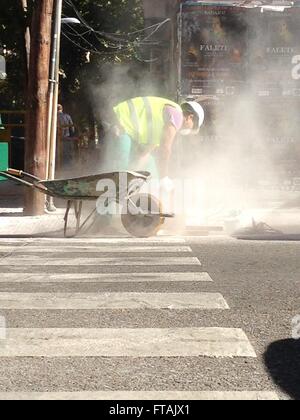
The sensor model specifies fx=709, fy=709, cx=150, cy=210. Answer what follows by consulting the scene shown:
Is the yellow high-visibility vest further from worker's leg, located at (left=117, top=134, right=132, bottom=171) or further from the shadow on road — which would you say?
the shadow on road

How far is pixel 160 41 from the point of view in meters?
28.7

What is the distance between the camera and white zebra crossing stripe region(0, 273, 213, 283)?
6633mm

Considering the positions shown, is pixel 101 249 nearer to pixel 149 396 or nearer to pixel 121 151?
pixel 121 151

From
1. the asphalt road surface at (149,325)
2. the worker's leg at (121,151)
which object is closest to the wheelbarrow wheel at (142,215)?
the worker's leg at (121,151)

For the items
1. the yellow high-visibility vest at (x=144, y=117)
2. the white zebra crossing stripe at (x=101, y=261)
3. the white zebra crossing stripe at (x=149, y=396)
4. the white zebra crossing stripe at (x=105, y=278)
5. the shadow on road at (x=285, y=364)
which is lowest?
the white zebra crossing stripe at (x=149, y=396)

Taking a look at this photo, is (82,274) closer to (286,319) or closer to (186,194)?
(286,319)

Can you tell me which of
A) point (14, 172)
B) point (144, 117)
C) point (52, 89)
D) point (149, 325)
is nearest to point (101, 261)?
point (14, 172)

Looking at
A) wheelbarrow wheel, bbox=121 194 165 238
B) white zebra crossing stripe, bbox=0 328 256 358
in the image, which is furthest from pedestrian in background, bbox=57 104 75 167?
white zebra crossing stripe, bbox=0 328 256 358

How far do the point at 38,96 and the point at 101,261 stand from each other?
5034mm

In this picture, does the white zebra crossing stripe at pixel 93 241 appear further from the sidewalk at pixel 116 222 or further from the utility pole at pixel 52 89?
the utility pole at pixel 52 89

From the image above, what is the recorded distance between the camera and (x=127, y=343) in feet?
15.3

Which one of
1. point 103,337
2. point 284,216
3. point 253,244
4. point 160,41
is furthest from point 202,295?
point 160,41

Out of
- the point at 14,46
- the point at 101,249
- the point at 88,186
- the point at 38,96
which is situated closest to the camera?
the point at 101,249

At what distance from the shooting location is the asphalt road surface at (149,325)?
3957mm
